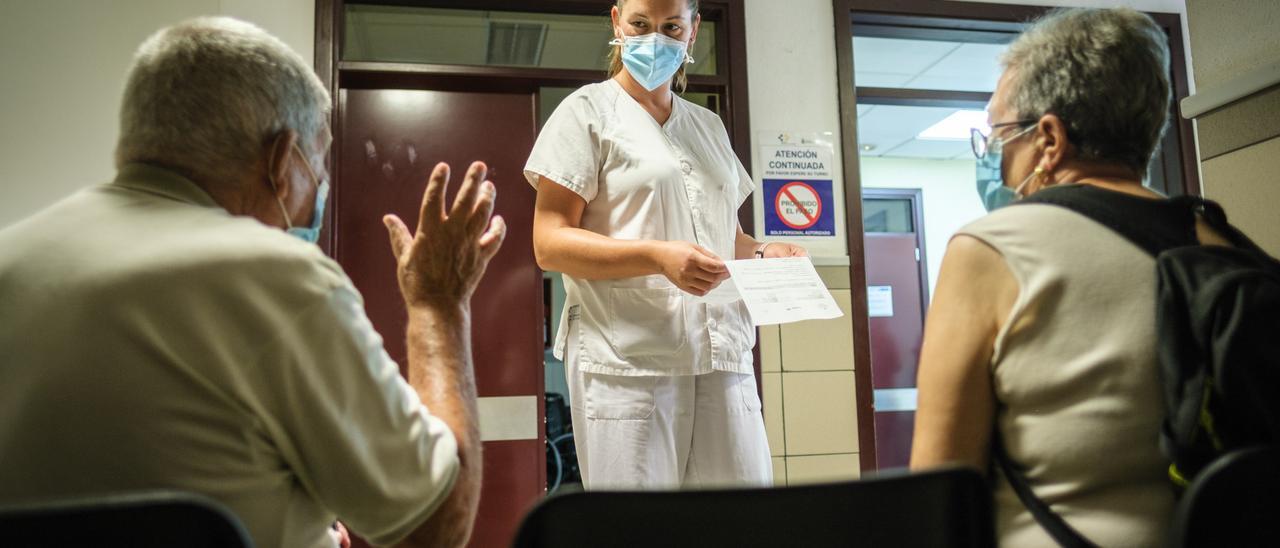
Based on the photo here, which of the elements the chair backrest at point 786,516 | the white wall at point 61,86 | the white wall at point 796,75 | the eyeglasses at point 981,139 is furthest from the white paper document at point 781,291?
the white wall at point 61,86

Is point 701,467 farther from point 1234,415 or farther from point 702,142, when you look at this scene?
point 1234,415

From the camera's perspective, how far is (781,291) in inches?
64.7

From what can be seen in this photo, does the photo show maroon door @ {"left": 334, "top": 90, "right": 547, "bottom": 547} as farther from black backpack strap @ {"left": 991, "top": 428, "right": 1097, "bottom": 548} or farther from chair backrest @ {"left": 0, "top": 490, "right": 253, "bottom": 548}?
chair backrest @ {"left": 0, "top": 490, "right": 253, "bottom": 548}

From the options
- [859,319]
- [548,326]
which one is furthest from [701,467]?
[548,326]

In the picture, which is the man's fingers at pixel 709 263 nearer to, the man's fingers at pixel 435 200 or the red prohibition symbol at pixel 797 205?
the man's fingers at pixel 435 200

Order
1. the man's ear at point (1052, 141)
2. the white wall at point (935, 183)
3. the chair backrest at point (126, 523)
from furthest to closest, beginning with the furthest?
the white wall at point (935, 183)
the man's ear at point (1052, 141)
the chair backrest at point (126, 523)

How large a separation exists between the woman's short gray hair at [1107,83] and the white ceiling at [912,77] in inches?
132

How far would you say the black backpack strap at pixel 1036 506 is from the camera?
895 millimetres

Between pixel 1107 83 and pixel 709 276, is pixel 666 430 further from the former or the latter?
pixel 1107 83

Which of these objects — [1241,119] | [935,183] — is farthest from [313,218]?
[935,183]

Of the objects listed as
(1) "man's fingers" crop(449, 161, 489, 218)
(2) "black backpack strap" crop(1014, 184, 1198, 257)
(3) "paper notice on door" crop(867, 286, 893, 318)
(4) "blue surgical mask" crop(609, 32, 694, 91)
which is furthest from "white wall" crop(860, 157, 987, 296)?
(1) "man's fingers" crop(449, 161, 489, 218)

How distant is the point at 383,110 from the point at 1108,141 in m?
2.86

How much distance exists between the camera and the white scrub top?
1.78m

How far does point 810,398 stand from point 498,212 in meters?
1.49
